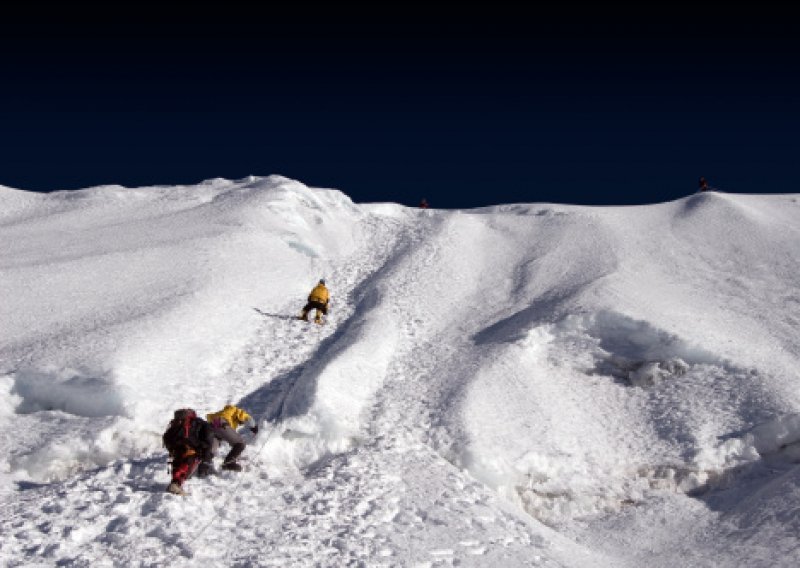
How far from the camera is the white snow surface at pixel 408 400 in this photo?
909 centimetres

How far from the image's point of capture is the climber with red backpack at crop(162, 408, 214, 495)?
9.53 m

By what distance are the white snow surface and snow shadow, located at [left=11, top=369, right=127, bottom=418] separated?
49mm

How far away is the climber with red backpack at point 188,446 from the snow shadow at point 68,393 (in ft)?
11.1

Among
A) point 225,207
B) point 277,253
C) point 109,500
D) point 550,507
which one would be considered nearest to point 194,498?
point 109,500

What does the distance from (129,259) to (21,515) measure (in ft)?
54.4

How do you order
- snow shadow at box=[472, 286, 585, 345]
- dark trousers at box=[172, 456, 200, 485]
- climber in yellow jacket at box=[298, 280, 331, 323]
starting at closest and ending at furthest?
dark trousers at box=[172, 456, 200, 485] → snow shadow at box=[472, 286, 585, 345] → climber in yellow jacket at box=[298, 280, 331, 323]

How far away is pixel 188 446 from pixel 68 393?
5.12 meters

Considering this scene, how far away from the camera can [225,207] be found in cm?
3488

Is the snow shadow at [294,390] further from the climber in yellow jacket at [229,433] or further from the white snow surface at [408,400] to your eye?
the climber in yellow jacket at [229,433]

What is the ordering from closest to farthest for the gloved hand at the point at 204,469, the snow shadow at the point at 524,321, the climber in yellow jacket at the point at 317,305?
the gloved hand at the point at 204,469 → the snow shadow at the point at 524,321 → the climber in yellow jacket at the point at 317,305

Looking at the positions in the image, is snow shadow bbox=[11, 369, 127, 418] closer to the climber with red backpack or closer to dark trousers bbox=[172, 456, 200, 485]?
the climber with red backpack

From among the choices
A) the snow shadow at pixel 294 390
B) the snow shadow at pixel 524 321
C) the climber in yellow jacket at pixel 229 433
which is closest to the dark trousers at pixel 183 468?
the climber in yellow jacket at pixel 229 433

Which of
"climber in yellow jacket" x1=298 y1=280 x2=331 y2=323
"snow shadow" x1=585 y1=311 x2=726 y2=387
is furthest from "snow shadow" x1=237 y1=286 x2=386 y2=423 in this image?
"snow shadow" x1=585 y1=311 x2=726 y2=387

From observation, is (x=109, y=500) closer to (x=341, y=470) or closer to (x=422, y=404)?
(x=341, y=470)
